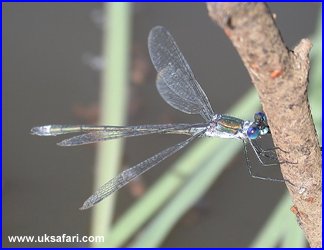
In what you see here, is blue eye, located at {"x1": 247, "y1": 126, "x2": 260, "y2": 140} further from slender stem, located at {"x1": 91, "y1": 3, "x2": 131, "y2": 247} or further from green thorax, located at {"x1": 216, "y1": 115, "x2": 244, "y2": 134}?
slender stem, located at {"x1": 91, "y1": 3, "x2": 131, "y2": 247}

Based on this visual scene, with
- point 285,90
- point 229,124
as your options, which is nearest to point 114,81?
point 229,124

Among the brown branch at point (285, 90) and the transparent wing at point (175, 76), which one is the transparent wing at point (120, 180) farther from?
the brown branch at point (285, 90)

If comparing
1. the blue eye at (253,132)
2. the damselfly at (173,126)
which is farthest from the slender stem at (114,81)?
the blue eye at (253,132)

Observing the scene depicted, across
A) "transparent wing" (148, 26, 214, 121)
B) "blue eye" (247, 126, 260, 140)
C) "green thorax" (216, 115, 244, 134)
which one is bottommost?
"blue eye" (247, 126, 260, 140)

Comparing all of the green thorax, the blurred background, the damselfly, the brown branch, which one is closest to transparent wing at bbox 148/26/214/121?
the damselfly

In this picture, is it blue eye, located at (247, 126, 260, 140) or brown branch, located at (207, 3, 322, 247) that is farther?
blue eye, located at (247, 126, 260, 140)

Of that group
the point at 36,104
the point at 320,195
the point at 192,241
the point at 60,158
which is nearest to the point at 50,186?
the point at 60,158

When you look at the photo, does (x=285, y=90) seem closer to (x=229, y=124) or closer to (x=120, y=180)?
(x=229, y=124)

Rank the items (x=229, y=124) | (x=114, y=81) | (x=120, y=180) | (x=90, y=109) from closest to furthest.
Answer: (x=229, y=124), (x=120, y=180), (x=114, y=81), (x=90, y=109)
